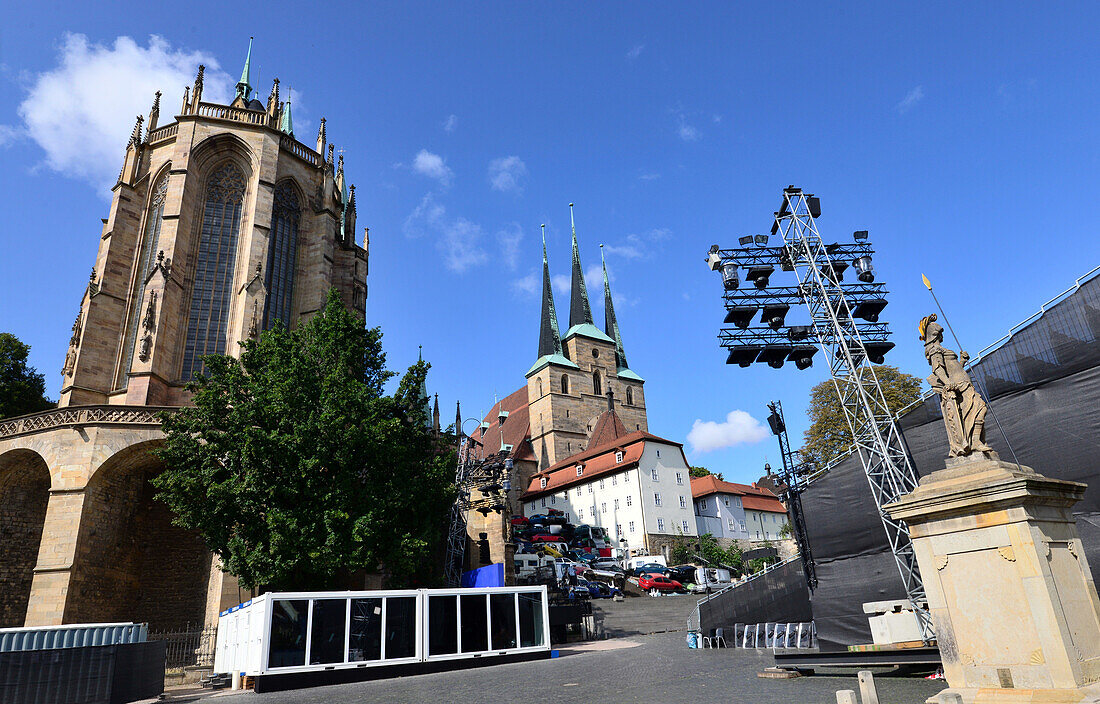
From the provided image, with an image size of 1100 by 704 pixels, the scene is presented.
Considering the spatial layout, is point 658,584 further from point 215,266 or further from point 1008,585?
point 1008,585

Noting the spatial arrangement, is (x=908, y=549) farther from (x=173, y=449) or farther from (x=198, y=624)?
(x=198, y=624)

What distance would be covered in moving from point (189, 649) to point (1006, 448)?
23530 mm

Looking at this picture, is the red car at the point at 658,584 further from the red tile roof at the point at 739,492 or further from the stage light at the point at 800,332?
the stage light at the point at 800,332

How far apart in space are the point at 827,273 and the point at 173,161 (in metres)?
29.1

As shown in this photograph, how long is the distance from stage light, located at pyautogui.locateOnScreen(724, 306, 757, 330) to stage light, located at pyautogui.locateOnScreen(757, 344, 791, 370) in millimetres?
941

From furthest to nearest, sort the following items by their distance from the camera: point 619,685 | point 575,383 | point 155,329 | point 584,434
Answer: point 575,383 → point 584,434 → point 155,329 → point 619,685

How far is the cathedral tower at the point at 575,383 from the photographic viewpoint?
7150 centimetres

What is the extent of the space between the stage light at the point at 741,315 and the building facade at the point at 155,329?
18286 millimetres

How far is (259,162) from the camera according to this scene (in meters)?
32.1

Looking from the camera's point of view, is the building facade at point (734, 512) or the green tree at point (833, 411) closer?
the green tree at point (833, 411)

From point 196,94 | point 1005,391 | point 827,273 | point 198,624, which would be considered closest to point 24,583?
point 198,624

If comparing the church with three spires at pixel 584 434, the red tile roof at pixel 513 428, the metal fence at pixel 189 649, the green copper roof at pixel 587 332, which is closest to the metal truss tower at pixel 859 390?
the metal fence at pixel 189 649

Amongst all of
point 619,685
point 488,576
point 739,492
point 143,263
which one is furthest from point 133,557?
point 739,492

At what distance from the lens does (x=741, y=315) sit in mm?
17875
